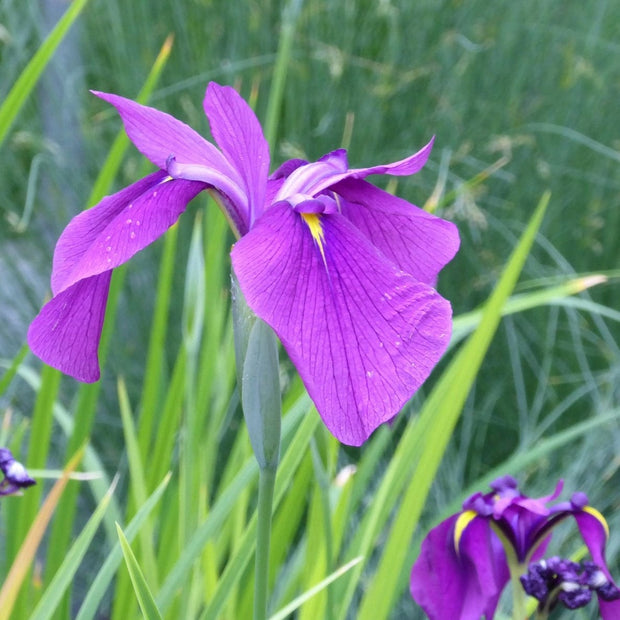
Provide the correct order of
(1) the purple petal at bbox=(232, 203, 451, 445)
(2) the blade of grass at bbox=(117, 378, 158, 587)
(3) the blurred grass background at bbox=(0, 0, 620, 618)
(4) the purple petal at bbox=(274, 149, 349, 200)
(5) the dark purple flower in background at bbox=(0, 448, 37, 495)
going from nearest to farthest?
(1) the purple petal at bbox=(232, 203, 451, 445) < (4) the purple petal at bbox=(274, 149, 349, 200) < (5) the dark purple flower in background at bbox=(0, 448, 37, 495) < (2) the blade of grass at bbox=(117, 378, 158, 587) < (3) the blurred grass background at bbox=(0, 0, 620, 618)

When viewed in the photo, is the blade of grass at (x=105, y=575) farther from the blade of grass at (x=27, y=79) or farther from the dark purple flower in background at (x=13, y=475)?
the blade of grass at (x=27, y=79)

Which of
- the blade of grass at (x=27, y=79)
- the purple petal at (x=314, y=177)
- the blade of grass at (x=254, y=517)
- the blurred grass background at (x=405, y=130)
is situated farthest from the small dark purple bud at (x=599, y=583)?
the blurred grass background at (x=405, y=130)

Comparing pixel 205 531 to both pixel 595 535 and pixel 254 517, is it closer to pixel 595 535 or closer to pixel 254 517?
pixel 254 517

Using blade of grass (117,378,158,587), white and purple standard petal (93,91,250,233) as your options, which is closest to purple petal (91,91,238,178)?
white and purple standard petal (93,91,250,233)

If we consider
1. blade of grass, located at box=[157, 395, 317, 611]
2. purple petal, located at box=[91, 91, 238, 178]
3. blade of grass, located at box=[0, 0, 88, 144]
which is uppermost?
purple petal, located at box=[91, 91, 238, 178]

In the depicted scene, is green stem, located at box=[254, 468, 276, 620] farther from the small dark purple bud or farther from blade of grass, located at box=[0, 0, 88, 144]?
blade of grass, located at box=[0, 0, 88, 144]

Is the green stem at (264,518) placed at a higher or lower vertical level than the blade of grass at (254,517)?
higher

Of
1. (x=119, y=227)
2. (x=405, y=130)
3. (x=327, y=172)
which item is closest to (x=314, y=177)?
(x=327, y=172)

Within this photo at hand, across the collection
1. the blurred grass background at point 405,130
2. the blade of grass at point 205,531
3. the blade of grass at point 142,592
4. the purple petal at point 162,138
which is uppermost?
the purple petal at point 162,138
